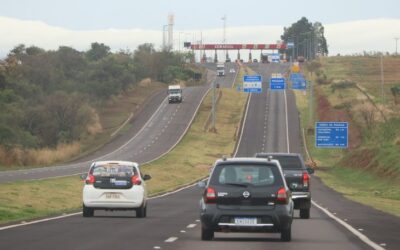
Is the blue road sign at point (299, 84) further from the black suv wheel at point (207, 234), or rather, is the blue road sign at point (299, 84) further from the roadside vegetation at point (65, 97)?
the black suv wheel at point (207, 234)

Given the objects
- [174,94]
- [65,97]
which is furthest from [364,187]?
[174,94]

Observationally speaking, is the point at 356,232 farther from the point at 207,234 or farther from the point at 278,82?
the point at 278,82

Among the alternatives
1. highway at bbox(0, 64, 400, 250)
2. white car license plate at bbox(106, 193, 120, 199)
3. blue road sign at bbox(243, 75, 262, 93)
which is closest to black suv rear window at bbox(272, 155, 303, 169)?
highway at bbox(0, 64, 400, 250)

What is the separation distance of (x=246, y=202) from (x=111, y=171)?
10.5m

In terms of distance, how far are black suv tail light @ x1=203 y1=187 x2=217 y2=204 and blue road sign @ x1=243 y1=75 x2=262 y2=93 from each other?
112 m

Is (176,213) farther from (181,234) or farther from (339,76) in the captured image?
(339,76)

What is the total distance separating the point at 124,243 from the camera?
20.1m

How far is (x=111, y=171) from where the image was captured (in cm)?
3034

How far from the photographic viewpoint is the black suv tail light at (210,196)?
20469 millimetres

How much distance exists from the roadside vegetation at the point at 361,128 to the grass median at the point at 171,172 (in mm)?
9147

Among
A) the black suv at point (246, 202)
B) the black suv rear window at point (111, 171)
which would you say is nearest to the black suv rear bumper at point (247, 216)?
the black suv at point (246, 202)

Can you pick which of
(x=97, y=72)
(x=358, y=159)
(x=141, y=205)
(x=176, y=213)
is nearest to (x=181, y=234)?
(x=141, y=205)

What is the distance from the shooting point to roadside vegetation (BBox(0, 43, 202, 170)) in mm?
93625

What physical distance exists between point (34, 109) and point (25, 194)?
226ft
